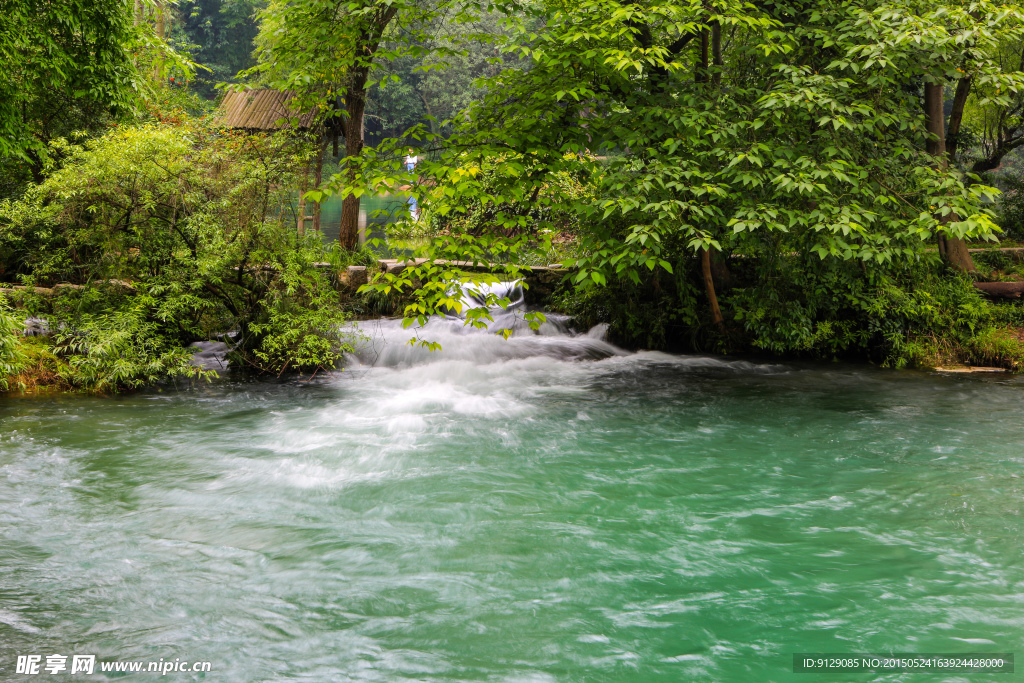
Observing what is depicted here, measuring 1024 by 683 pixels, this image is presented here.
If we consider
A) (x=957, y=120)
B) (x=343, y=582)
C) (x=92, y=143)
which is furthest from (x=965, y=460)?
(x=92, y=143)

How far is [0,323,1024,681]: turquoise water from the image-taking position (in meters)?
4.46

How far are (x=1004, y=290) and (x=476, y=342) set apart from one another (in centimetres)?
846

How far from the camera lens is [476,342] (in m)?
13.0

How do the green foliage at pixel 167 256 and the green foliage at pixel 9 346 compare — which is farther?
the green foliage at pixel 167 256

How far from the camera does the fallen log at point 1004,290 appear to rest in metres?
12.1

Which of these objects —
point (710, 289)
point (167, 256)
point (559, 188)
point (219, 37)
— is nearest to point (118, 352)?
point (167, 256)

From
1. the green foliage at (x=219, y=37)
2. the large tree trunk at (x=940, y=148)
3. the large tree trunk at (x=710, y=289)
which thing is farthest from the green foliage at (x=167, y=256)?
the green foliage at (x=219, y=37)

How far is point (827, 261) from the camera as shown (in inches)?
445

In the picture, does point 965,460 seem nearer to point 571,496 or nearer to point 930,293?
point 571,496

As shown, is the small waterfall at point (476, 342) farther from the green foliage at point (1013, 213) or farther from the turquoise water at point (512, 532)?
the green foliage at point (1013, 213)

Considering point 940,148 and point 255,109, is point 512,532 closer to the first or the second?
point 940,148

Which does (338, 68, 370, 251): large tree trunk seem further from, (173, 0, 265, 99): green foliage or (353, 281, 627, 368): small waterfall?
(173, 0, 265, 99): green foliage

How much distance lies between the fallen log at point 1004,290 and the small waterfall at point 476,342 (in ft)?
18.8

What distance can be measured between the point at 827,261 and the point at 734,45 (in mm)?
3484
